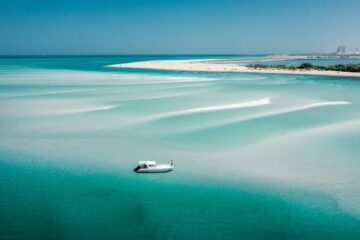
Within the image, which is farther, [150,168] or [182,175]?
[150,168]

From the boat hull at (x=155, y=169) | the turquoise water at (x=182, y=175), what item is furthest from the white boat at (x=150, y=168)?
the turquoise water at (x=182, y=175)

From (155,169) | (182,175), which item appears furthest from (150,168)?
(182,175)

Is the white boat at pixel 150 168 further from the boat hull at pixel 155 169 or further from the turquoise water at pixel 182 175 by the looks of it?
the turquoise water at pixel 182 175

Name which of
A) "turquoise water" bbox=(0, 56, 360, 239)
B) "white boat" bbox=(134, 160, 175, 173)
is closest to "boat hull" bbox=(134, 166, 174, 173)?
"white boat" bbox=(134, 160, 175, 173)

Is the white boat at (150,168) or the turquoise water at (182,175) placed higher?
the white boat at (150,168)

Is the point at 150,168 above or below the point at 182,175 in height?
above

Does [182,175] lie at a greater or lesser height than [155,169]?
lesser

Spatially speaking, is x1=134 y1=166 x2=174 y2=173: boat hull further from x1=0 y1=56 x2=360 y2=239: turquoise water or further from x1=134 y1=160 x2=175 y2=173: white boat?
x1=0 y1=56 x2=360 y2=239: turquoise water

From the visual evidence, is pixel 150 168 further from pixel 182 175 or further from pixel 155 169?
pixel 182 175

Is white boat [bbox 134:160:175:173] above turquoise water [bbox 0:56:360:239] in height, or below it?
above
